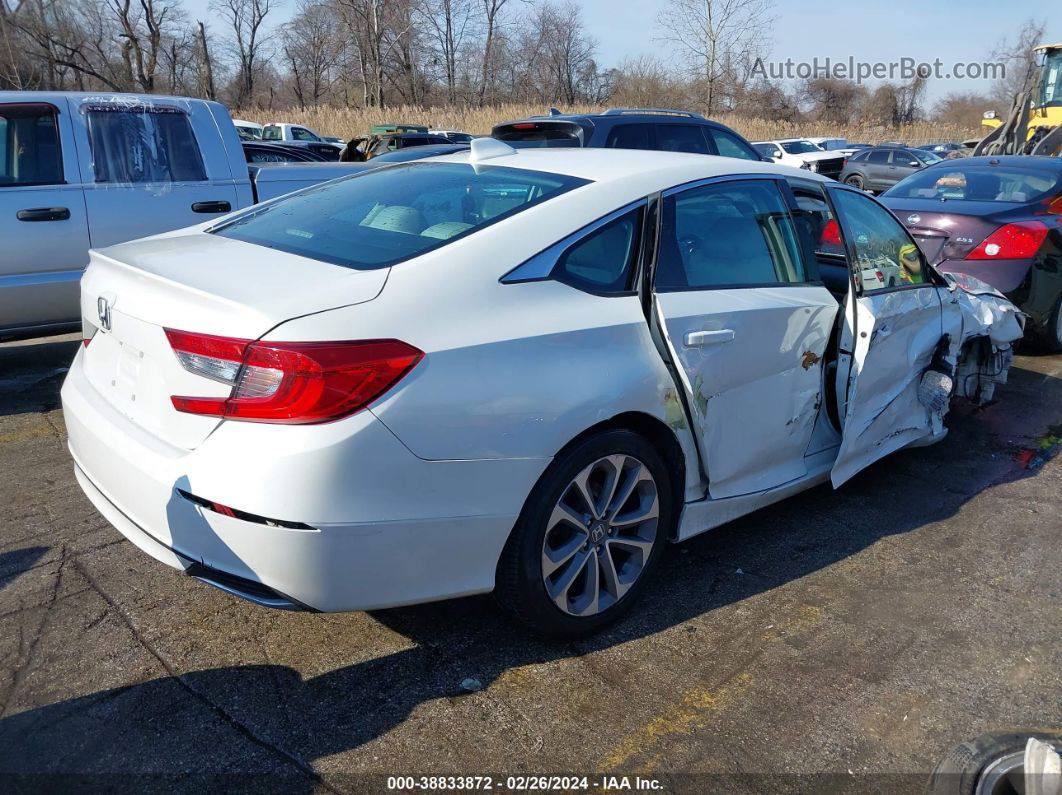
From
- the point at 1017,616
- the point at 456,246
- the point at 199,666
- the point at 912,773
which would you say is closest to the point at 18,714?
the point at 199,666

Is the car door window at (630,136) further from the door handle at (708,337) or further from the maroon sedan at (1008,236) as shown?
the door handle at (708,337)

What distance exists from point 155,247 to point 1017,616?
3.49 m

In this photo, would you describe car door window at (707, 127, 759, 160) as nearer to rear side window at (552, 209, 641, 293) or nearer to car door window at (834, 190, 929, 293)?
car door window at (834, 190, 929, 293)

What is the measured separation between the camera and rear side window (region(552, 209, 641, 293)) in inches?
118

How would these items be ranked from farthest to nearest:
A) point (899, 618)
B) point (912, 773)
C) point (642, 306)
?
point (899, 618), point (642, 306), point (912, 773)

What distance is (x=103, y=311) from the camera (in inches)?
120

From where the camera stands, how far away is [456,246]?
111 inches

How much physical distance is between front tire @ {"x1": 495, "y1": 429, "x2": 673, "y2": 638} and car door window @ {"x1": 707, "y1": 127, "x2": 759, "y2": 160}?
6.78 meters

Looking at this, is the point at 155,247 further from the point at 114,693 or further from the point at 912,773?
the point at 912,773

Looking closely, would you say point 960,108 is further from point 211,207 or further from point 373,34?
point 211,207

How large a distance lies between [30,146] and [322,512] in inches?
181

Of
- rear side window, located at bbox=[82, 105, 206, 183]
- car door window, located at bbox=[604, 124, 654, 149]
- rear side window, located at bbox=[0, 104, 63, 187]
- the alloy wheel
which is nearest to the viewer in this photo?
the alloy wheel

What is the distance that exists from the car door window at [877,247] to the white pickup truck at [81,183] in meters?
4.22

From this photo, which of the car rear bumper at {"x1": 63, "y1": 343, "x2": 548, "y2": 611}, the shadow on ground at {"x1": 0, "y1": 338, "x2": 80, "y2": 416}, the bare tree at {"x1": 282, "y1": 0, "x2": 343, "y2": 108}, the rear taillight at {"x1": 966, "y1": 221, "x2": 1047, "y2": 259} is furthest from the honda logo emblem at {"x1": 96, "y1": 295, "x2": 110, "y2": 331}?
the bare tree at {"x1": 282, "y1": 0, "x2": 343, "y2": 108}
